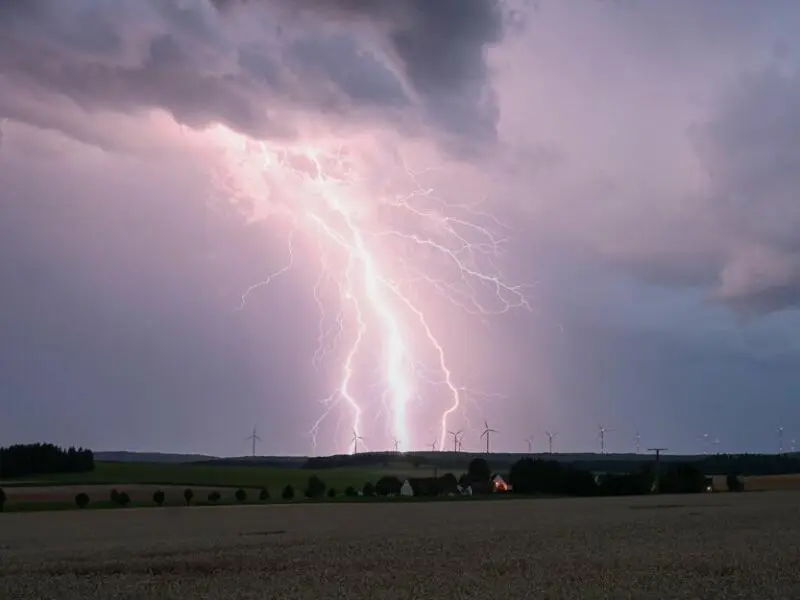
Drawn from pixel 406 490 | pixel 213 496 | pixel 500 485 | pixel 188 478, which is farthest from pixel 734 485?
pixel 188 478

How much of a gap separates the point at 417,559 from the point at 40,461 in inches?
4911

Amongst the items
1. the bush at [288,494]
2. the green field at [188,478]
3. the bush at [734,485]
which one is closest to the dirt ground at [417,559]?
the bush at [288,494]

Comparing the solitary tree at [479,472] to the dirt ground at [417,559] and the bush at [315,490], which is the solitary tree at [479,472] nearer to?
the bush at [315,490]

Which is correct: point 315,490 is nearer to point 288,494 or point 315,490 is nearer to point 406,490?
point 288,494

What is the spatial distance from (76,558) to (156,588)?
11.2 m

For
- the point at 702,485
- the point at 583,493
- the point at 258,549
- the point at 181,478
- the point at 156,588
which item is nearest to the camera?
the point at 156,588

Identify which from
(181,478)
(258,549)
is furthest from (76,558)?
(181,478)

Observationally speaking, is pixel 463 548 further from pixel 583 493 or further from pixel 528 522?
pixel 583 493

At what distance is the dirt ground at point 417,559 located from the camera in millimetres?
24438

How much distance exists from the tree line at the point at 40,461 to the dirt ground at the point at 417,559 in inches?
3526

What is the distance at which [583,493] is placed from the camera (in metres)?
116

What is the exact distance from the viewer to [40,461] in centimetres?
14438

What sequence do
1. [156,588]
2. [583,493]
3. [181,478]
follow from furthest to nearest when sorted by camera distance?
1. [181,478]
2. [583,493]
3. [156,588]

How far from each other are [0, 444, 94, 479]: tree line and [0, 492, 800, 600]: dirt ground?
89.6 meters
